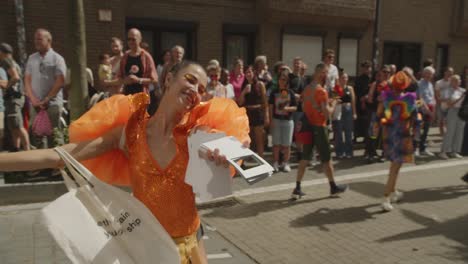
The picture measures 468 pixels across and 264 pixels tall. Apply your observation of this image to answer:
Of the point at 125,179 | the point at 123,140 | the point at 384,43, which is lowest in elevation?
the point at 125,179

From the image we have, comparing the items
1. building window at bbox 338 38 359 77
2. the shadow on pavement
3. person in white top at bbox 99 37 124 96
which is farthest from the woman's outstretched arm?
building window at bbox 338 38 359 77

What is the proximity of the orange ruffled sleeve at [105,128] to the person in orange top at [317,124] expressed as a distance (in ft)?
14.1

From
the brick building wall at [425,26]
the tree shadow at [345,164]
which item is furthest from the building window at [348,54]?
the tree shadow at [345,164]

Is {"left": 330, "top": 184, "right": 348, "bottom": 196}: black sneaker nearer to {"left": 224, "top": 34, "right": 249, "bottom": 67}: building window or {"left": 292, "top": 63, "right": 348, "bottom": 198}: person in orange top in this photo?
{"left": 292, "top": 63, "right": 348, "bottom": 198}: person in orange top

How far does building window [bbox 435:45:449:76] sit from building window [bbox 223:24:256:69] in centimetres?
920

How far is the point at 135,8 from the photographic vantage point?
454 inches

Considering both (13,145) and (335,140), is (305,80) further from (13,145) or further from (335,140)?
(13,145)

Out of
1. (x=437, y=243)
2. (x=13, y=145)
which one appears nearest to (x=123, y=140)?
(x=437, y=243)

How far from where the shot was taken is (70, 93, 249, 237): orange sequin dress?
7.19 feet

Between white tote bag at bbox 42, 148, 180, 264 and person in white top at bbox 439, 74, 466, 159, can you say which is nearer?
white tote bag at bbox 42, 148, 180, 264

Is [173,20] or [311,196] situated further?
[173,20]

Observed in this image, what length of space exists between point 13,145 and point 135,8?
5241mm

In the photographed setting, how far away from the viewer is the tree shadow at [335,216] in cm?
539

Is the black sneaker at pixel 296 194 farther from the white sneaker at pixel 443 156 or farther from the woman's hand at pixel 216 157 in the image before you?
the white sneaker at pixel 443 156
